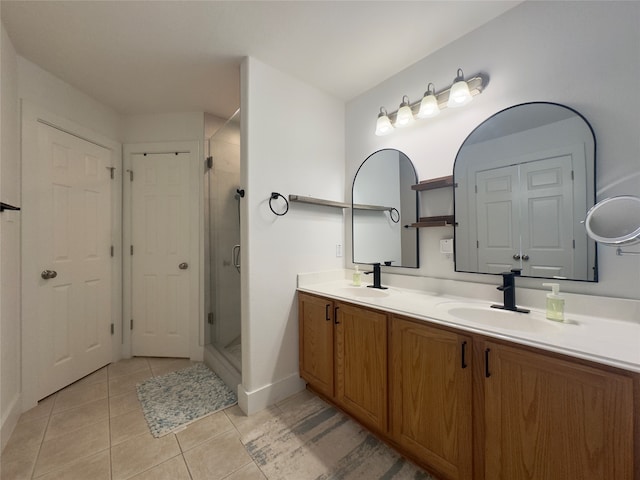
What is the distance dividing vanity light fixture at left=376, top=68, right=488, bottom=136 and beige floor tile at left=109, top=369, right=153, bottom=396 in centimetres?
280

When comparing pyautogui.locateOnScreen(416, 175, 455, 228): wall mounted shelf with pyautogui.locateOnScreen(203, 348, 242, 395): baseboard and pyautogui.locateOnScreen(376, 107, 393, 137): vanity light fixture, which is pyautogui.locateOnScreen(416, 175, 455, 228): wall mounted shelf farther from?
pyautogui.locateOnScreen(203, 348, 242, 395): baseboard

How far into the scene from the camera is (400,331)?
1297 millimetres

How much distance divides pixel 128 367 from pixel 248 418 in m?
1.46

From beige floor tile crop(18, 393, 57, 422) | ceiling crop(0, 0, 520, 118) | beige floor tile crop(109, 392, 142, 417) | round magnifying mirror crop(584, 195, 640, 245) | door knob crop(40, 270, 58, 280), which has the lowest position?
beige floor tile crop(109, 392, 142, 417)

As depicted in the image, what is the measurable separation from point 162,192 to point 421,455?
2.88m

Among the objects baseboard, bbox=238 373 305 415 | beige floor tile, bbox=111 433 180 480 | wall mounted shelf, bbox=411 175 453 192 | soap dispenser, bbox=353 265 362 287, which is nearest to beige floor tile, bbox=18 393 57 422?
beige floor tile, bbox=111 433 180 480

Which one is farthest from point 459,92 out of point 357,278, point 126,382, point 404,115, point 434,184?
point 126,382

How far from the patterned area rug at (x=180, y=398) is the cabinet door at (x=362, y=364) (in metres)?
0.87

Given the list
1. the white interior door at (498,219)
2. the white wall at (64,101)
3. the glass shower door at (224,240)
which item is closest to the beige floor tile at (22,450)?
the glass shower door at (224,240)

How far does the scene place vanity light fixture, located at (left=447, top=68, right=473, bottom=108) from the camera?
1469 mm

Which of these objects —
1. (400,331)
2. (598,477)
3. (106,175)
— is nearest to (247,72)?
(106,175)

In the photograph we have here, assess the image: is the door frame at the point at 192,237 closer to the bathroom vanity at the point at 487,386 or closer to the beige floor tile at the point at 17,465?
the beige floor tile at the point at 17,465

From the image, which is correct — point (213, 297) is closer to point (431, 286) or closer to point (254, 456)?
point (254, 456)

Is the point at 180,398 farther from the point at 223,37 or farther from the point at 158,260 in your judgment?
the point at 223,37
